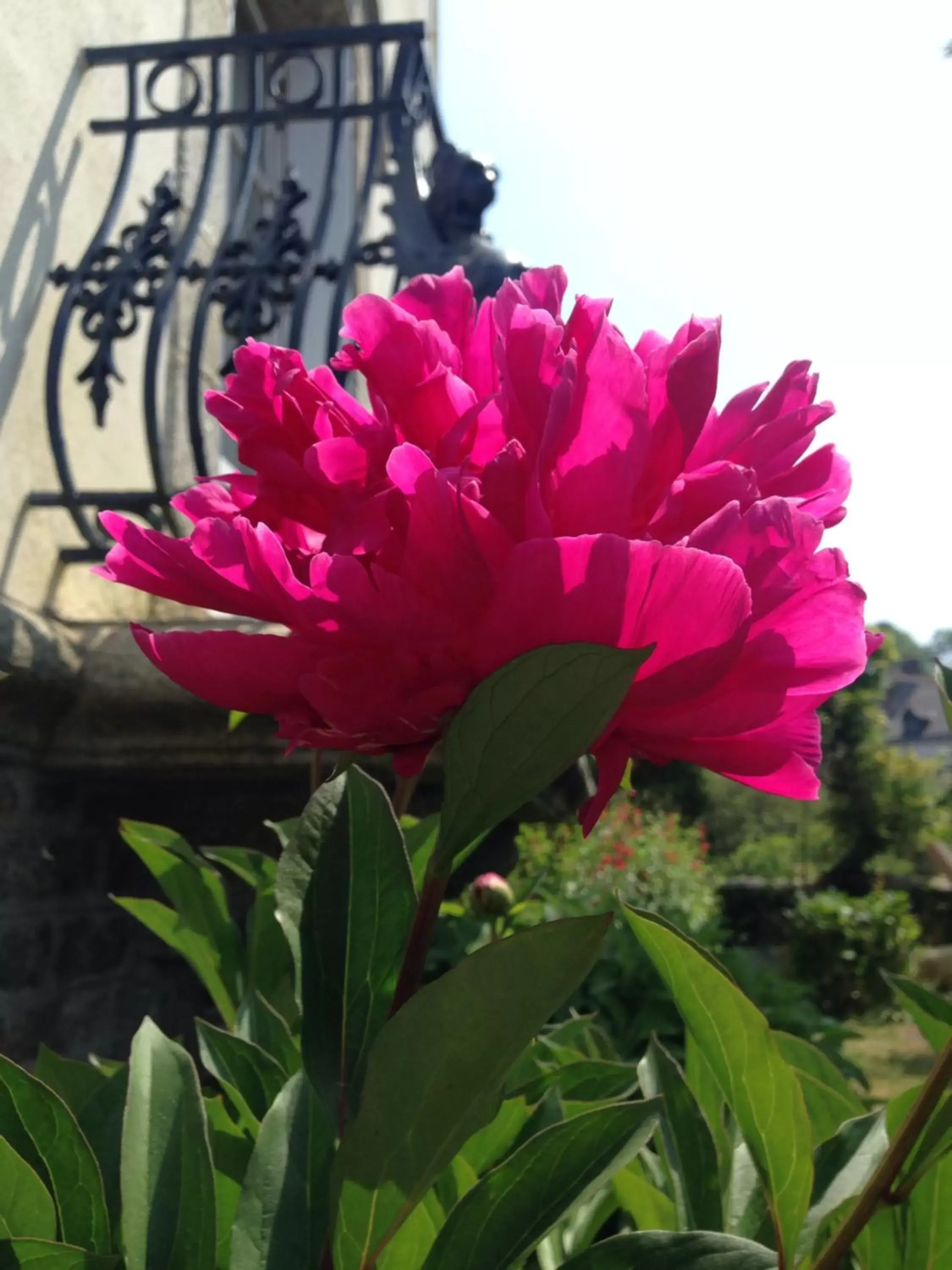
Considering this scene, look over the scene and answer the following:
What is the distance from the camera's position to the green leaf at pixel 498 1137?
0.76 meters

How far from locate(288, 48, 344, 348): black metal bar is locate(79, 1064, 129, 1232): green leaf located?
170 centimetres

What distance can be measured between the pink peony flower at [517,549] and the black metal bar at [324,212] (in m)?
1.74

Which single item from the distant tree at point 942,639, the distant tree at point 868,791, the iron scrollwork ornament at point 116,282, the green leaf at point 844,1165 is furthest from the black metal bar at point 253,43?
the distant tree at point 942,639

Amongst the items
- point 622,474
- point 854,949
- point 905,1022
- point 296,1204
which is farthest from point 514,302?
point 905,1022

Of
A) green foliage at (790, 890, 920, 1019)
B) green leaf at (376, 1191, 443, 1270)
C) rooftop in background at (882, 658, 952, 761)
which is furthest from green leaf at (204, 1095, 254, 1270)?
rooftop in background at (882, 658, 952, 761)

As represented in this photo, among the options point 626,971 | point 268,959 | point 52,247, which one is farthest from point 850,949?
point 268,959

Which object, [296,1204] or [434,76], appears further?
[434,76]

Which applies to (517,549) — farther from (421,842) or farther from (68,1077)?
(68,1077)

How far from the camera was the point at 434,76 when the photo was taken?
20.7 ft

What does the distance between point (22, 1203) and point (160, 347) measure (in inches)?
77.4

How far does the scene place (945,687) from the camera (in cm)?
59

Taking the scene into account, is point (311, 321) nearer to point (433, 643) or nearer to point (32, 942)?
point (32, 942)

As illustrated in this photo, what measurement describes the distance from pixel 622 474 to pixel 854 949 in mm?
11043

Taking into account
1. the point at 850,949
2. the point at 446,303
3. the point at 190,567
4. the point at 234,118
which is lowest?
the point at 850,949
